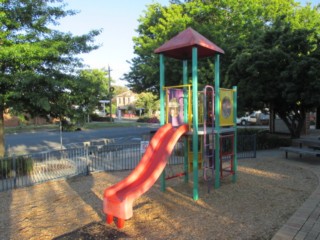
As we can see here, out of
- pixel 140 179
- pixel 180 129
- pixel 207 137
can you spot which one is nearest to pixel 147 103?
pixel 207 137

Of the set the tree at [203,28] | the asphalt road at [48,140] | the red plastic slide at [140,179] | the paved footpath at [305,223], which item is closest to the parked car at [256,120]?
the tree at [203,28]

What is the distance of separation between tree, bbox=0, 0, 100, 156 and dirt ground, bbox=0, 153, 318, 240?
8.79 ft

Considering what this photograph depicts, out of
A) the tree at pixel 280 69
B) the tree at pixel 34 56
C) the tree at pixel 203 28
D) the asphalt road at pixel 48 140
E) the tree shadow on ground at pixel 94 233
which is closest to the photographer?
the tree shadow on ground at pixel 94 233

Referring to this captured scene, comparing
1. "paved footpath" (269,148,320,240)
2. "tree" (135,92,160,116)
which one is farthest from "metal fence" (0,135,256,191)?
"tree" (135,92,160,116)

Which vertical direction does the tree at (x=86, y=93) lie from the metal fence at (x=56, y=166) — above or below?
above

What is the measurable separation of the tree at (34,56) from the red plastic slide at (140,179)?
4.11m

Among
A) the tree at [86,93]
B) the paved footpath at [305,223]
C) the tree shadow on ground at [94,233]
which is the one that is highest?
the tree at [86,93]

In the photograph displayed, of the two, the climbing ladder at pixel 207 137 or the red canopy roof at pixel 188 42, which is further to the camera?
the climbing ladder at pixel 207 137

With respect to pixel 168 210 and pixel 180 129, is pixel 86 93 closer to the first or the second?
pixel 180 129

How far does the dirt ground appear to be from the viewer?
464cm

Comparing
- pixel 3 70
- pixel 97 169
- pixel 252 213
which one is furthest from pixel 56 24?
pixel 252 213

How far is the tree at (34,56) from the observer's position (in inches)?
327

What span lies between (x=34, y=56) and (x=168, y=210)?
19.0ft

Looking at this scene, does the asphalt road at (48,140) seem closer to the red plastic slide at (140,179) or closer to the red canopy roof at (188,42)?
the red plastic slide at (140,179)
